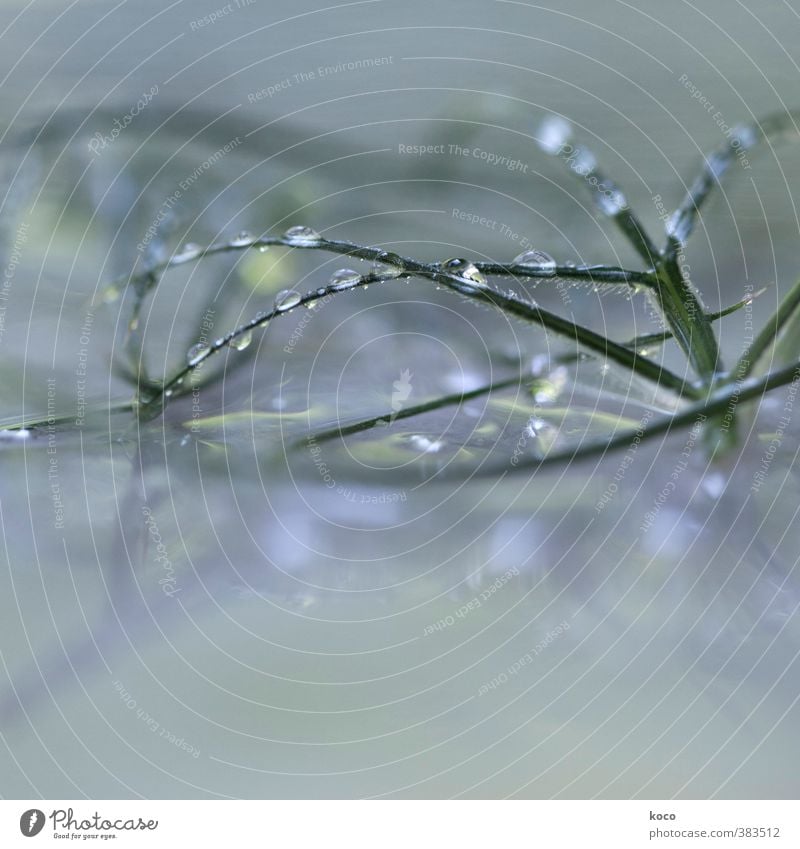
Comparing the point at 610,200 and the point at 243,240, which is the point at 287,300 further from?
the point at 610,200

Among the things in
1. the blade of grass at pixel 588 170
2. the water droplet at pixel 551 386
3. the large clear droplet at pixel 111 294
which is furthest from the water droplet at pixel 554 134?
the large clear droplet at pixel 111 294

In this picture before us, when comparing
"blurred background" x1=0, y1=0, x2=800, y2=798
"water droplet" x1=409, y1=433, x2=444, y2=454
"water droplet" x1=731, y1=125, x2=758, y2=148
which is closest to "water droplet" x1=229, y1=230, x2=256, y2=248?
"blurred background" x1=0, y1=0, x2=800, y2=798

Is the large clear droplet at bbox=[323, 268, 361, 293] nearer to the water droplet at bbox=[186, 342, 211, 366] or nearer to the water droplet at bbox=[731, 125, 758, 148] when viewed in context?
the water droplet at bbox=[186, 342, 211, 366]

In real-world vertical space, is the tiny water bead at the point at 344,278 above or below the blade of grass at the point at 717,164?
below

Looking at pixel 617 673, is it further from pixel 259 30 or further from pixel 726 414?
pixel 259 30

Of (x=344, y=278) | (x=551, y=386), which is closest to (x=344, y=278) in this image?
(x=344, y=278)

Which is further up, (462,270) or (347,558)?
(462,270)

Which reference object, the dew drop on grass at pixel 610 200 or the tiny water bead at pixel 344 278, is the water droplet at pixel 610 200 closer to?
the dew drop on grass at pixel 610 200
